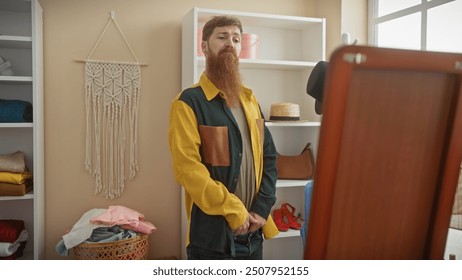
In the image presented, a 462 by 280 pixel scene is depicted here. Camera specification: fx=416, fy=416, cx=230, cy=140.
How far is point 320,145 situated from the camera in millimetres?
345

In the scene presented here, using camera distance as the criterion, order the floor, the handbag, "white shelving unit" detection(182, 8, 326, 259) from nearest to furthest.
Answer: the floor
"white shelving unit" detection(182, 8, 326, 259)
the handbag

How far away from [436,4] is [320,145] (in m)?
0.79

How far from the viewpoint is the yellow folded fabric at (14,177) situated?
107cm

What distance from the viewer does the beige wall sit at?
3.34 ft

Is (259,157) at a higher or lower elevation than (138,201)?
higher

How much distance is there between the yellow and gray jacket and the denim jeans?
2 cm

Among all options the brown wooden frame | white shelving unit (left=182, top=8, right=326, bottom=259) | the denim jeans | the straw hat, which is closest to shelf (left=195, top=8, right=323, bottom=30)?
white shelving unit (left=182, top=8, right=326, bottom=259)

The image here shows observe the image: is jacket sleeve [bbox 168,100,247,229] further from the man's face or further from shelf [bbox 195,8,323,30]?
shelf [bbox 195,8,323,30]

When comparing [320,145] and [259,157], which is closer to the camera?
[320,145]

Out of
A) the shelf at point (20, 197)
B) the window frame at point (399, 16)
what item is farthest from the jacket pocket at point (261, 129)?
the shelf at point (20, 197)

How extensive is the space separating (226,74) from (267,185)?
28 cm
